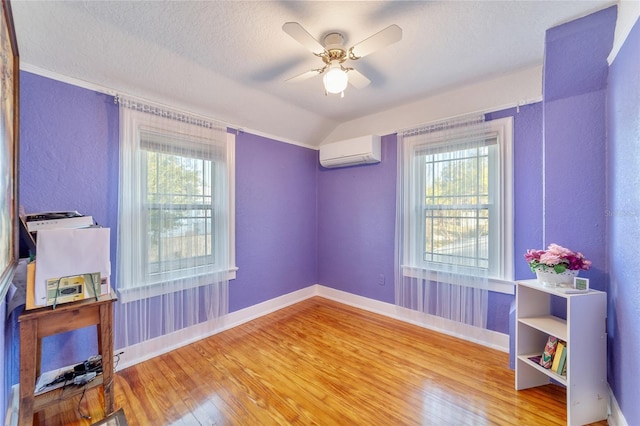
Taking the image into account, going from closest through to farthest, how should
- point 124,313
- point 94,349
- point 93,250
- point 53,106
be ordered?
1. point 93,250
2. point 53,106
3. point 94,349
4. point 124,313

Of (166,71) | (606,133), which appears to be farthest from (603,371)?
(166,71)

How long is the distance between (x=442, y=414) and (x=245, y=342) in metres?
1.72

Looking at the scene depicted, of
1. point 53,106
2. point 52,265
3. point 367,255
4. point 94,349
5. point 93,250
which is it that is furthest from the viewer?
point 367,255

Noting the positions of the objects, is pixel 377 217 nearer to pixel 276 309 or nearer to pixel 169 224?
pixel 276 309

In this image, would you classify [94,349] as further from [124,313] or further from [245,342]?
[245,342]

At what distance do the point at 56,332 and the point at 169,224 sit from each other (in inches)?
40.6

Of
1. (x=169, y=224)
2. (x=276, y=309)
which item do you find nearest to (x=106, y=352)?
(x=169, y=224)

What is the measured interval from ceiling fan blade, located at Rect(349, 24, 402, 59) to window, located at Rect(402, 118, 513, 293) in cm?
145

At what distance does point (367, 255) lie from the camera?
338cm

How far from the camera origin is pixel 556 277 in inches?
64.9

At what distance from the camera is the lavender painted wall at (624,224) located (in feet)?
Result: 4.21

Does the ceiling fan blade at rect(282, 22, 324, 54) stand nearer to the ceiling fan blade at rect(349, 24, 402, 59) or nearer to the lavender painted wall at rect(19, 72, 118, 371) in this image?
the ceiling fan blade at rect(349, 24, 402, 59)

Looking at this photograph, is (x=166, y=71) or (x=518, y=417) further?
(x=166, y=71)

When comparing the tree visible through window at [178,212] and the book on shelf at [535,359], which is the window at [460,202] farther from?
the tree visible through window at [178,212]
